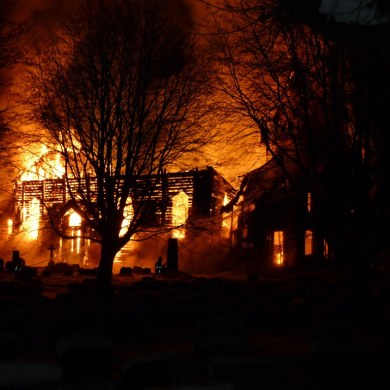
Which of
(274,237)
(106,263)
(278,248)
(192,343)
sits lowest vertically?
(192,343)

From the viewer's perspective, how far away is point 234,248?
38.4m

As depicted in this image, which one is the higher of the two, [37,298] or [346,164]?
[346,164]

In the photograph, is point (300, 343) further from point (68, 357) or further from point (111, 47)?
point (111, 47)

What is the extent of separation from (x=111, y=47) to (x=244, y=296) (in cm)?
866

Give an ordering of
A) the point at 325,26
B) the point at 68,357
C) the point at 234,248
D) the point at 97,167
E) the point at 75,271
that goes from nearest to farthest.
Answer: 1. the point at 68,357
2. the point at 325,26
3. the point at 97,167
4. the point at 75,271
5. the point at 234,248

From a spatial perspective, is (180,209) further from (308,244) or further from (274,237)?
(308,244)

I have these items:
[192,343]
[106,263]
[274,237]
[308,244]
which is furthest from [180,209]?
[192,343]

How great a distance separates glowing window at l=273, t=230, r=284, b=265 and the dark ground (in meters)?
14.7

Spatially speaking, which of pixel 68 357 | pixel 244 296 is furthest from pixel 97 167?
pixel 68 357

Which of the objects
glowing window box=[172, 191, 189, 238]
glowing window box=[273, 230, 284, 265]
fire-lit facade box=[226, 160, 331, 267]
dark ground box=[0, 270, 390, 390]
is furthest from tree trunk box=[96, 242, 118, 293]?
glowing window box=[172, 191, 189, 238]

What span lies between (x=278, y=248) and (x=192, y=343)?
78.2 feet

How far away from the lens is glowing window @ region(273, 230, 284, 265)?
35656 millimetres

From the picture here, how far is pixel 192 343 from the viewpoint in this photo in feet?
41.5

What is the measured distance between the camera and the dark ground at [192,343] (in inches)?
298
